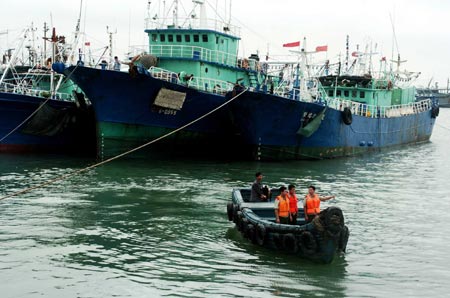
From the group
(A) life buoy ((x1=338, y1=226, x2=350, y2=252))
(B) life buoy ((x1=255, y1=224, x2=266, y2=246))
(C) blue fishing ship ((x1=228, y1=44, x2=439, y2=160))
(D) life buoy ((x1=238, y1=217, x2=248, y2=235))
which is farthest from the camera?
(C) blue fishing ship ((x1=228, y1=44, x2=439, y2=160))

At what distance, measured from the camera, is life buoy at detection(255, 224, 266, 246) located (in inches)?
614

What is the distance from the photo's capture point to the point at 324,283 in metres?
13.7

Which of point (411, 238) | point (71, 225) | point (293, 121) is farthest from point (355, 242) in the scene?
point (293, 121)

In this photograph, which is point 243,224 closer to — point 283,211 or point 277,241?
point 283,211

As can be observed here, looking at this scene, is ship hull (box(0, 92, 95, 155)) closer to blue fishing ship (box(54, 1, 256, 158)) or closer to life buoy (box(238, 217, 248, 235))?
blue fishing ship (box(54, 1, 256, 158))

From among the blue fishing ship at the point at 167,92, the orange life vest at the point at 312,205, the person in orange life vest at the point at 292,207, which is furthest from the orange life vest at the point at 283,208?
the blue fishing ship at the point at 167,92

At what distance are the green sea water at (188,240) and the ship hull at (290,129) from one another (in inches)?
166

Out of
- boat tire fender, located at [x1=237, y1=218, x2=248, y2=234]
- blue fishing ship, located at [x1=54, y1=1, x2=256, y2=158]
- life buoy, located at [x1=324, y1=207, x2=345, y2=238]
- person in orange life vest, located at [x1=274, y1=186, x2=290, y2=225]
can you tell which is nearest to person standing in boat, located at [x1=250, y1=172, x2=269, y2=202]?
boat tire fender, located at [x1=237, y1=218, x2=248, y2=234]

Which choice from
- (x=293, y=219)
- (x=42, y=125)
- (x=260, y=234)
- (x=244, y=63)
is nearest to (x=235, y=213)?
(x=260, y=234)

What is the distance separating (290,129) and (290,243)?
19.6 m

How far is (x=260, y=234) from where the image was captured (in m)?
15.7

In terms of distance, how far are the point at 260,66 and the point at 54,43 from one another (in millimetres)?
13853

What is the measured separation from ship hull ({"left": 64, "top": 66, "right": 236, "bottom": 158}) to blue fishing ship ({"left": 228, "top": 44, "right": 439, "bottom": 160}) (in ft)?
5.80

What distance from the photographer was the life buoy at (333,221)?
563 inches
